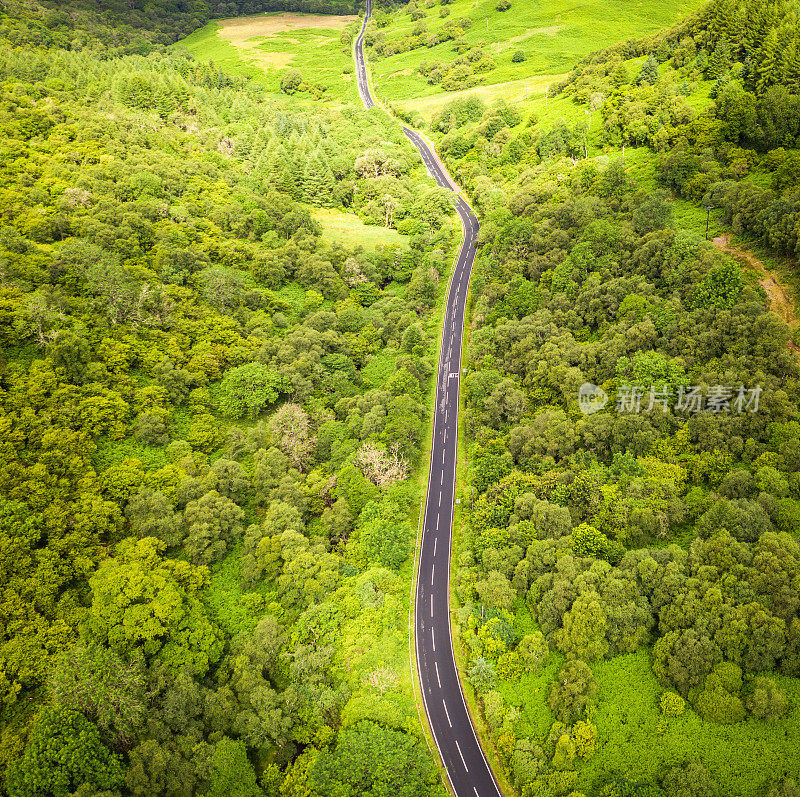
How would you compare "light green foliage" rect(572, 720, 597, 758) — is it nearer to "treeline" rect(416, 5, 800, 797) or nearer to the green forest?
"treeline" rect(416, 5, 800, 797)

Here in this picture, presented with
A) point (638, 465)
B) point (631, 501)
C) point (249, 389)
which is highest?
point (249, 389)

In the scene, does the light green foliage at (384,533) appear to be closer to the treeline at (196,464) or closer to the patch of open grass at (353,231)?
the treeline at (196,464)

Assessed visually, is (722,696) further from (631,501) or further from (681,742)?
(631,501)

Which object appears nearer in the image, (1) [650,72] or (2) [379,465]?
(2) [379,465]

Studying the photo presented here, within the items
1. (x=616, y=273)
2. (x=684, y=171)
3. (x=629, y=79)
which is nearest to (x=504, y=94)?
(x=629, y=79)

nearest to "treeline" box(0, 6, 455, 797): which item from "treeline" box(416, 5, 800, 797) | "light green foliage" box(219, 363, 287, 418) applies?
"light green foliage" box(219, 363, 287, 418)

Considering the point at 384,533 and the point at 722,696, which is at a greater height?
the point at 722,696

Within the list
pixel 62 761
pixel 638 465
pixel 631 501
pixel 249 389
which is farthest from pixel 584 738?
pixel 249 389

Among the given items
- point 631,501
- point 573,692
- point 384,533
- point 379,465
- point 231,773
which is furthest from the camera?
point 379,465

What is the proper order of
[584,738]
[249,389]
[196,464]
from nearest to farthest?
[584,738]
[196,464]
[249,389]
